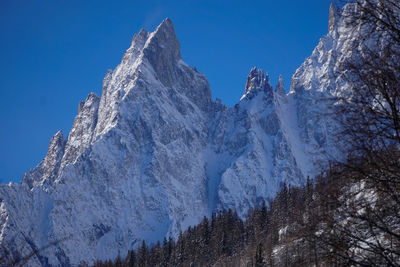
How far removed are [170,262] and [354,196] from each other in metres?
72.4

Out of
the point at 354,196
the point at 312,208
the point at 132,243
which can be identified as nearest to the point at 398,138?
the point at 354,196

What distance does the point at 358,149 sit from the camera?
6.38 metres

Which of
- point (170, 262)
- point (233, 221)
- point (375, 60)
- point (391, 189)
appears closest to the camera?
point (391, 189)

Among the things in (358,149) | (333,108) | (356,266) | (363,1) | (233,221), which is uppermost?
(233,221)

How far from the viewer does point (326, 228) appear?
6348 mm

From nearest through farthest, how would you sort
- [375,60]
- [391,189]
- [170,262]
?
[391,189]
[375,60]
[170,262]

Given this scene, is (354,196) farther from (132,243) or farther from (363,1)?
(132,243)

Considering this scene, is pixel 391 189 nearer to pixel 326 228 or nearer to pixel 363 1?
pixel 326 228

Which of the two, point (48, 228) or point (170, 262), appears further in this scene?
point (48, 228)

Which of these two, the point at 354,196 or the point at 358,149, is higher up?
the point at 358,149

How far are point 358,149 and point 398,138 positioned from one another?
0.52 m

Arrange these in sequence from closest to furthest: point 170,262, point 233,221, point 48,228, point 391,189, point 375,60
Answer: point 391,189, point 375,60, point 170,262, point 233,221, point 48,228

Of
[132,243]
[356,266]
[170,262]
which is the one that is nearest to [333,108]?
[356,266]

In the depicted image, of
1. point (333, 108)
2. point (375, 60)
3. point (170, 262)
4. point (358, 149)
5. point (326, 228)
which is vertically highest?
point (170, 262)
